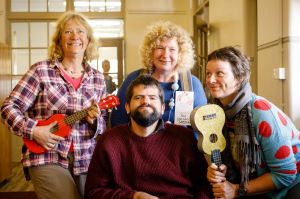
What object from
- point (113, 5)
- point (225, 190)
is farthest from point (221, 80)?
point (113, 5)

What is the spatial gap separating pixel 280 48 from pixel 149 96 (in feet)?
6.95

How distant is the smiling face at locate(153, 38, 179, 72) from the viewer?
2234 mm

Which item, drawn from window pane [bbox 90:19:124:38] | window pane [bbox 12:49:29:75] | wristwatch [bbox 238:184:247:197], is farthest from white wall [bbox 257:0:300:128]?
window pane [bbox 12:49:29:75]

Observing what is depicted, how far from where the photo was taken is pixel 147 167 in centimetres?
183

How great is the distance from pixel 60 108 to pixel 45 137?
0.18 metres

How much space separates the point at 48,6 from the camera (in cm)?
689

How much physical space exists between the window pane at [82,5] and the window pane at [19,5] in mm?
889

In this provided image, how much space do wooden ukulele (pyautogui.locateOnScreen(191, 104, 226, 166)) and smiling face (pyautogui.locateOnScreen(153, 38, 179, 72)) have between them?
58 cm

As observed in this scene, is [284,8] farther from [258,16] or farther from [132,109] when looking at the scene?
[132,109]

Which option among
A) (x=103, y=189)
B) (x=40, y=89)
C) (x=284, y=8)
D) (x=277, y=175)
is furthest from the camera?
(x=284, y=8)

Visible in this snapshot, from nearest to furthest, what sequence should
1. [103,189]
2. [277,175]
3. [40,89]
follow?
[277,175], [103,189], [40,89]

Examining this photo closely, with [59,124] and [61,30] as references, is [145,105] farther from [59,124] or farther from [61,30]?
[61,30]

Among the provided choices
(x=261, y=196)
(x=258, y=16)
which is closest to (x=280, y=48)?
(x=258, y=16)

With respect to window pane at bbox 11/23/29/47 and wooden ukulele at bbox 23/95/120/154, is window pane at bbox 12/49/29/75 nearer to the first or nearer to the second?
window pane at bbox 11/23/29/47
